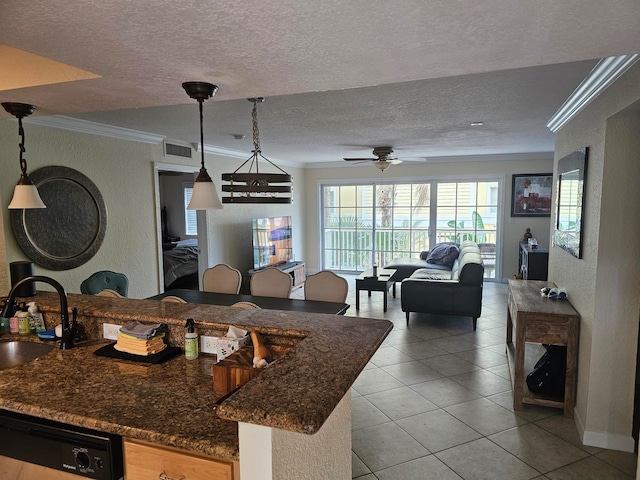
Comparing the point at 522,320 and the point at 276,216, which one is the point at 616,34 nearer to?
the point at 522,320

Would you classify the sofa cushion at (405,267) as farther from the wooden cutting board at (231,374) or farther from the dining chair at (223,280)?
the wooden cutting board at (231,374)

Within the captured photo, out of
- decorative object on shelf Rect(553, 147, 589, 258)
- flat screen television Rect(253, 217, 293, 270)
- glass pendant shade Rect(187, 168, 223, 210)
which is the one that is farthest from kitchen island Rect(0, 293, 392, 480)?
flat screen television Rect(253, 217, 293, 270)

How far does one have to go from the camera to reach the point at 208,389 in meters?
1.56

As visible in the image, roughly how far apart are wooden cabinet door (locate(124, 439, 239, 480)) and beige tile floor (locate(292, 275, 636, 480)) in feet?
4.82

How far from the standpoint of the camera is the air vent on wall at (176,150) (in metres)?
4.83

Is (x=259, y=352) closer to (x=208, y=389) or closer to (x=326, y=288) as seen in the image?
(x=208, y=389)

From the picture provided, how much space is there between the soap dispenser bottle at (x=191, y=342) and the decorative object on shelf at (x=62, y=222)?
2201 millimetres

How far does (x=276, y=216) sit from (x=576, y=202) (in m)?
5.31

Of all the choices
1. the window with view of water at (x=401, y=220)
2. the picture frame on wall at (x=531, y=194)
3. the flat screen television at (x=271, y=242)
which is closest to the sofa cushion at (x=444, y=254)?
the window with view of water at (x=401, y=220)

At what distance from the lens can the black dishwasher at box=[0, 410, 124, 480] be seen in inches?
52.4

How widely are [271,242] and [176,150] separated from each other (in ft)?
7.76

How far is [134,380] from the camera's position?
1645 millimetres

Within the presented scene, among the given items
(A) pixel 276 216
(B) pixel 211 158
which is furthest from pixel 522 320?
(A) pixel 276 216

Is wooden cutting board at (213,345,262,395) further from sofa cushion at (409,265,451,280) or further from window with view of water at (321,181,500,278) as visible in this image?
window with view of water at (321,181,500,278)
